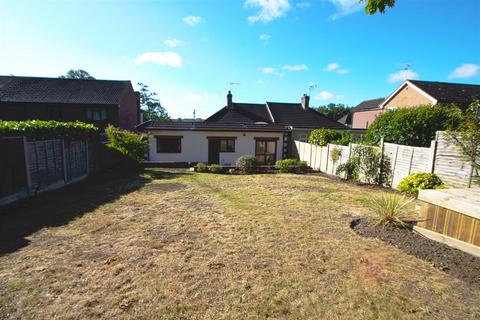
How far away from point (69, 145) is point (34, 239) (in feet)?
21.1

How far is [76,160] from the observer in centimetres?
1078

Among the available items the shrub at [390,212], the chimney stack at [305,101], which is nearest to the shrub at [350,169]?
the shrub at [390,212]

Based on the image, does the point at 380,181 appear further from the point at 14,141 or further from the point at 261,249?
the point at 14,141

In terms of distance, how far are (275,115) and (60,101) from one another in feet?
69.6

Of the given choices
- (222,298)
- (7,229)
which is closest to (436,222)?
(222,298)

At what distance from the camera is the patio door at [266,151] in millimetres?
18922

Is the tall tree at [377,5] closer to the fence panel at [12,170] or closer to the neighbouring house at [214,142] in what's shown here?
the fence panel at [12,170]

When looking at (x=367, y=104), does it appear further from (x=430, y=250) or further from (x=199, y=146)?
(x=430, y=250)

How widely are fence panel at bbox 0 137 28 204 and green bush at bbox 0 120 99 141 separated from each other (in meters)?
0.26

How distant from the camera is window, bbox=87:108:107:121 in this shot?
74.9ft

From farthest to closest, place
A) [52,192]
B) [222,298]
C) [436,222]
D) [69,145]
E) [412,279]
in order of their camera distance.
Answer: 1. [69,145]
2. [52,192]
3. [436,222]
4. [412,279]
5. [222,298]

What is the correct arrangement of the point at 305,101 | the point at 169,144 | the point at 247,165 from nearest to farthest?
the point at 247,165 → the point at 169,144 → the point at 305,101

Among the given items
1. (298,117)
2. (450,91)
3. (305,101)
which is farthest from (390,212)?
(450,91)

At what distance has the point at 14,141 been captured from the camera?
7.11 meters
